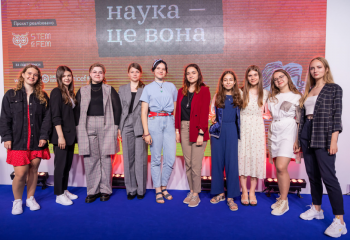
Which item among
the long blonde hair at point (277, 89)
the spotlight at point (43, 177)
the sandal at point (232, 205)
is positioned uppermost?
the long blonde hair at point (277, 89)

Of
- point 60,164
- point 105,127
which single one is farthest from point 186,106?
point 60,164

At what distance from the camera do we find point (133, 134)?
3.24m

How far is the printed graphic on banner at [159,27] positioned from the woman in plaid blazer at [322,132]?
151 centimetres

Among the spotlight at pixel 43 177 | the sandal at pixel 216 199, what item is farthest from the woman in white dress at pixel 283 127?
the spotlight at pixel 43 177

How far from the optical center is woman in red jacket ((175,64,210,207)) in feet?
9.65

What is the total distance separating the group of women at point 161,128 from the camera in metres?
2.79

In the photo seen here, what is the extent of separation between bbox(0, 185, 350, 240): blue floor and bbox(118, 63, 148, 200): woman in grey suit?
0.96 ft

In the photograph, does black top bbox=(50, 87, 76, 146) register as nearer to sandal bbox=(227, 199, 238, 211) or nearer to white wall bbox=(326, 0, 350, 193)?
sandal bbox=(227, 199, 238, 211)

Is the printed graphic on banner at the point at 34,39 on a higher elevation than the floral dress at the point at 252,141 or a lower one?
higher

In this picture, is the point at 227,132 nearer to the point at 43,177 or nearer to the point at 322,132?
the point at 322,132

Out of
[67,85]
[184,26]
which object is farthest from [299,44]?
[67,85]

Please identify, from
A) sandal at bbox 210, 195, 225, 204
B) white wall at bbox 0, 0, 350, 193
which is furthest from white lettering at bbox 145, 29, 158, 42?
sandal at bbox 210, 195, 225, 204

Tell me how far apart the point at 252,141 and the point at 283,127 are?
424 millimetres

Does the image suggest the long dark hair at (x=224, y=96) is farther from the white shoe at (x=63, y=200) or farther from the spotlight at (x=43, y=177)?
the spotlight at (x=43, y=177)
